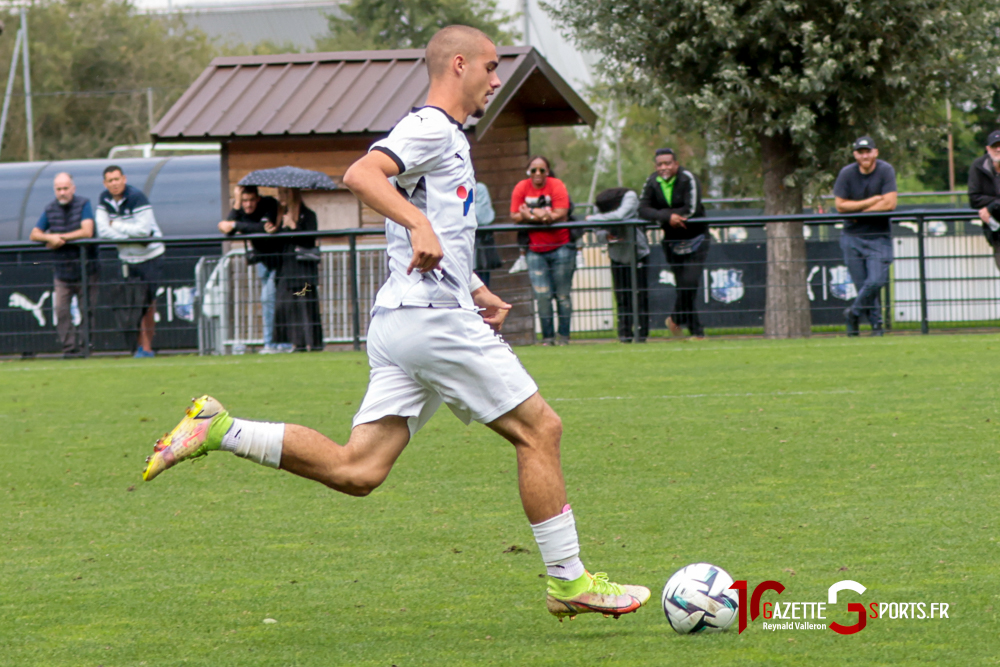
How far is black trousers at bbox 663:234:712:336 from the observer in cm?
1522

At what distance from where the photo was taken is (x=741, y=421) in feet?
29.1

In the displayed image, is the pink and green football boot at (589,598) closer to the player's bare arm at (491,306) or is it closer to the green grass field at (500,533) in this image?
the green grass field at (500,533)

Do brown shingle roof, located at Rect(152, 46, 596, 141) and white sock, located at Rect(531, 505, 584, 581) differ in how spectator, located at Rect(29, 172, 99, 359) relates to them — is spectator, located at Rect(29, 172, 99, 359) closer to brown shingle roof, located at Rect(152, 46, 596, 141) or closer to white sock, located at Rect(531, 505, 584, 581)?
brown shingle roof, located at Rect(152, 46, 596, 141)

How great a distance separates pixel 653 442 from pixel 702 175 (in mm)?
35026

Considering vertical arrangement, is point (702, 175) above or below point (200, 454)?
above

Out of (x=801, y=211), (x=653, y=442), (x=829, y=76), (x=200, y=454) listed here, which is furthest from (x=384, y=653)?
(x=801, y=211)

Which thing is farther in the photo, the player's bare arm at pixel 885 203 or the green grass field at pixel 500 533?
the player's bare arm at pixel 885 203

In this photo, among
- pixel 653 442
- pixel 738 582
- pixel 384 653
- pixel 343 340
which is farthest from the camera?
pixel 343 340

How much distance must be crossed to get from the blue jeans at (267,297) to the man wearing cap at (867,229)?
6459mm

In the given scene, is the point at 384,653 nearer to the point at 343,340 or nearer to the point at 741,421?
the point at 741,421

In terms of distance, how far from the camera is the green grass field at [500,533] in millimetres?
4203

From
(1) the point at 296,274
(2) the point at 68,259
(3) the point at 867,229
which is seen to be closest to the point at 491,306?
(3) the point at 867,229

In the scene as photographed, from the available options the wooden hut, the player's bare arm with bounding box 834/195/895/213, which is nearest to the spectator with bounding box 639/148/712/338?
the player's bare arm with bounding box 834/195/895/213

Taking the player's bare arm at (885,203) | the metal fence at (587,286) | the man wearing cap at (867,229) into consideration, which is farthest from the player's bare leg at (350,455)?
the player's bare arm at (885,203)
